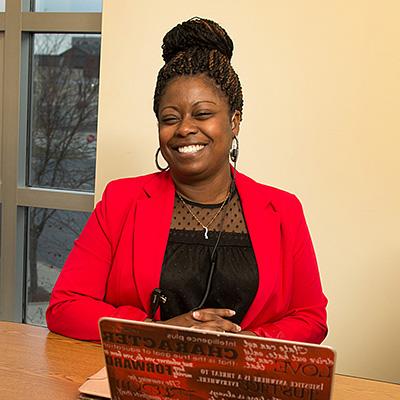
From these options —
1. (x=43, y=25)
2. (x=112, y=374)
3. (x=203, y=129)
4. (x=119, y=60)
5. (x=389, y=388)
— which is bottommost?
(x=389, y=388)

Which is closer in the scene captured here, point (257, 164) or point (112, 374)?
point (112, 374)

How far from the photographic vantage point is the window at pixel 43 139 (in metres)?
3.01

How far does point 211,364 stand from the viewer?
0.91m

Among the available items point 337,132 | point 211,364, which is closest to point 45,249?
point 337,132

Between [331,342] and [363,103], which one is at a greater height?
[363,103]

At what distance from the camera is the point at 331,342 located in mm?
2480

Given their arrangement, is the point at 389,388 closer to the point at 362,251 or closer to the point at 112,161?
the point at 362,251

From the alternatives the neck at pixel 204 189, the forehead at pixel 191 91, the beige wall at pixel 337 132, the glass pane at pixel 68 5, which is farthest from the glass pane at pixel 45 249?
the forehead at pixel 191 91

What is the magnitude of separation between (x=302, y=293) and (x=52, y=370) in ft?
2.28

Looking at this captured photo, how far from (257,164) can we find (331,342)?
0.76 meters

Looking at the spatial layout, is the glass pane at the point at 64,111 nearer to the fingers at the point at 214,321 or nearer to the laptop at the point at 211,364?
the fingers at the point at 214,321

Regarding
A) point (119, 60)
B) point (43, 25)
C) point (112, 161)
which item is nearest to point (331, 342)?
point (112, 161)

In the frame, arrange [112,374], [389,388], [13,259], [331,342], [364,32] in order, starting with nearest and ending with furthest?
[112,374], [389,388], [364,32], [331,342], [13,259]

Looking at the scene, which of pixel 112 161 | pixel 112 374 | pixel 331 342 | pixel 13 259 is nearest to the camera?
pixel 112 374
